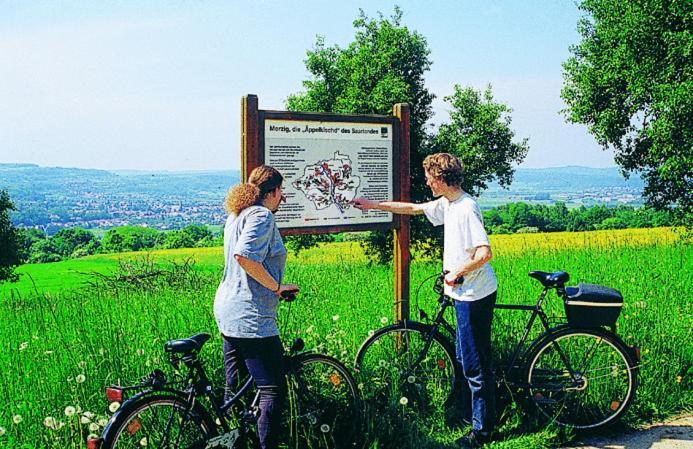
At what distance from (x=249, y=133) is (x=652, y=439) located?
159 inches

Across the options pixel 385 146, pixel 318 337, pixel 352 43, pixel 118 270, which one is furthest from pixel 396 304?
pixel 352 43

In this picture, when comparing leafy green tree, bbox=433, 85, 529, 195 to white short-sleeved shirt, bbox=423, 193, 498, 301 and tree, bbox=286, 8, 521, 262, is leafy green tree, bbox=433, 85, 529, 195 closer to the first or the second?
tree, bbox=286, 8, 521, 262

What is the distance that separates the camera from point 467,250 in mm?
5398

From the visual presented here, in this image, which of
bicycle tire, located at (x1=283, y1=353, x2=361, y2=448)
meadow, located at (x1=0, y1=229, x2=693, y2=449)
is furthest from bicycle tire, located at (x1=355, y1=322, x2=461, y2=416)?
bicycle tire, located at (x1=283, y1=353, x2=361, y2=448)

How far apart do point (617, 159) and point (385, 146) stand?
73.4 ft

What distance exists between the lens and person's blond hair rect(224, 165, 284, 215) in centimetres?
448

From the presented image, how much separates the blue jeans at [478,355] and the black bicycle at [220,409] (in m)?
0.88

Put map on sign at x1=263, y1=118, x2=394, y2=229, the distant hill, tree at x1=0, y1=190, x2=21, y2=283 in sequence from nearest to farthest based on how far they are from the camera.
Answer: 1. map on sign at x1=263, y1=118, x2=394, y2=229
2. tree at x1=0, y1=190, x2=21, y2=283
3. the distant hill

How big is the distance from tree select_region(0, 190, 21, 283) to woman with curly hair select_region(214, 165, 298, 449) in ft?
132

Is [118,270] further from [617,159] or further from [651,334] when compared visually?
[617,159]

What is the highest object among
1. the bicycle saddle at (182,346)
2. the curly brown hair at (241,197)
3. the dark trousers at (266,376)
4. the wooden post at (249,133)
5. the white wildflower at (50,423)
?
the wooden post at (249,133)

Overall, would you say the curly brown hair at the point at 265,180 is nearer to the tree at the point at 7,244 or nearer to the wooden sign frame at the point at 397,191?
the wooden sign frame at the point at 397,191

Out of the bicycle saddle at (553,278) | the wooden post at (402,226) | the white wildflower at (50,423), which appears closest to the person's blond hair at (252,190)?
the white wildflower at (50,423)

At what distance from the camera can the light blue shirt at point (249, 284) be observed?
435 cm
